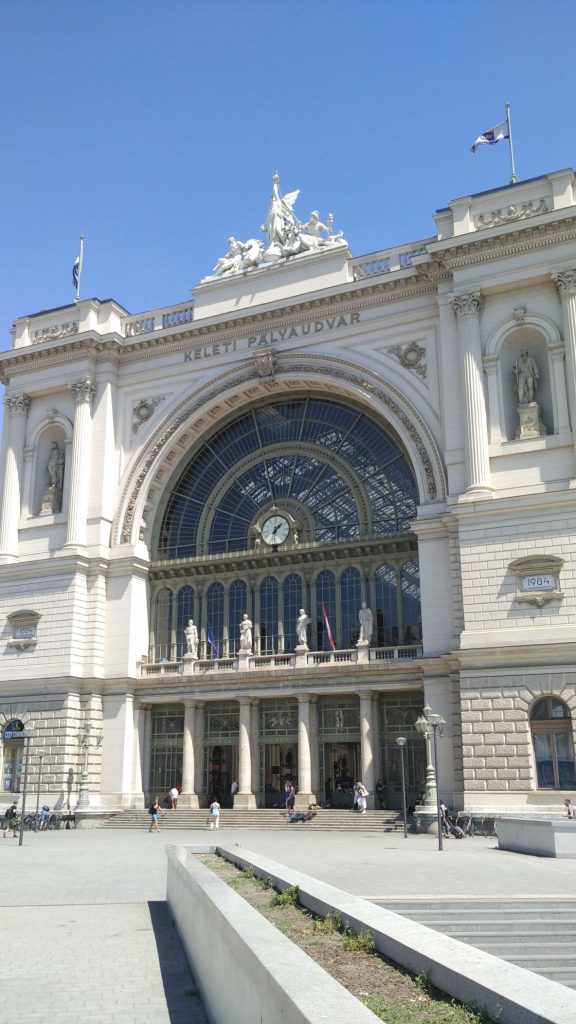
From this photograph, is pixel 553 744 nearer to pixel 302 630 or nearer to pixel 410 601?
pixel 410 601

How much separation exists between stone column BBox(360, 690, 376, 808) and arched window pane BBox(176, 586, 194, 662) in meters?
12.0

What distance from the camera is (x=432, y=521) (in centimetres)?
4197

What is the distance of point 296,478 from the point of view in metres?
49.8

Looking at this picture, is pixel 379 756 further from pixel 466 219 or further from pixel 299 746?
pixel 466 219

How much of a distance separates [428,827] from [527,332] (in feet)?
72.4

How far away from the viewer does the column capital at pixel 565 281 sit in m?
40.3

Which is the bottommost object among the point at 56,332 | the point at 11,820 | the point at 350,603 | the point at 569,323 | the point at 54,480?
the point at 11,820

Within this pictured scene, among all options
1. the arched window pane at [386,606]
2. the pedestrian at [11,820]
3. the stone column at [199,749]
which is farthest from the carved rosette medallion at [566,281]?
the pedestrian at [11,820]

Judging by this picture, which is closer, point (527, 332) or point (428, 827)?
point (428, 827)

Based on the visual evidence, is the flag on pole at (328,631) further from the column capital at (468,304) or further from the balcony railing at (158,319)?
the balcony railing at (158,319)

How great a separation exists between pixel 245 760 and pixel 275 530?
12.0 metres

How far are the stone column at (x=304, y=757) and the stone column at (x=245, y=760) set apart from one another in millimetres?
2576

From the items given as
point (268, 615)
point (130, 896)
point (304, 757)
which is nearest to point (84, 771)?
point (304, 757)

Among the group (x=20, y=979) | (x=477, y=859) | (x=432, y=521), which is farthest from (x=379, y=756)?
(x=20, y=979)
